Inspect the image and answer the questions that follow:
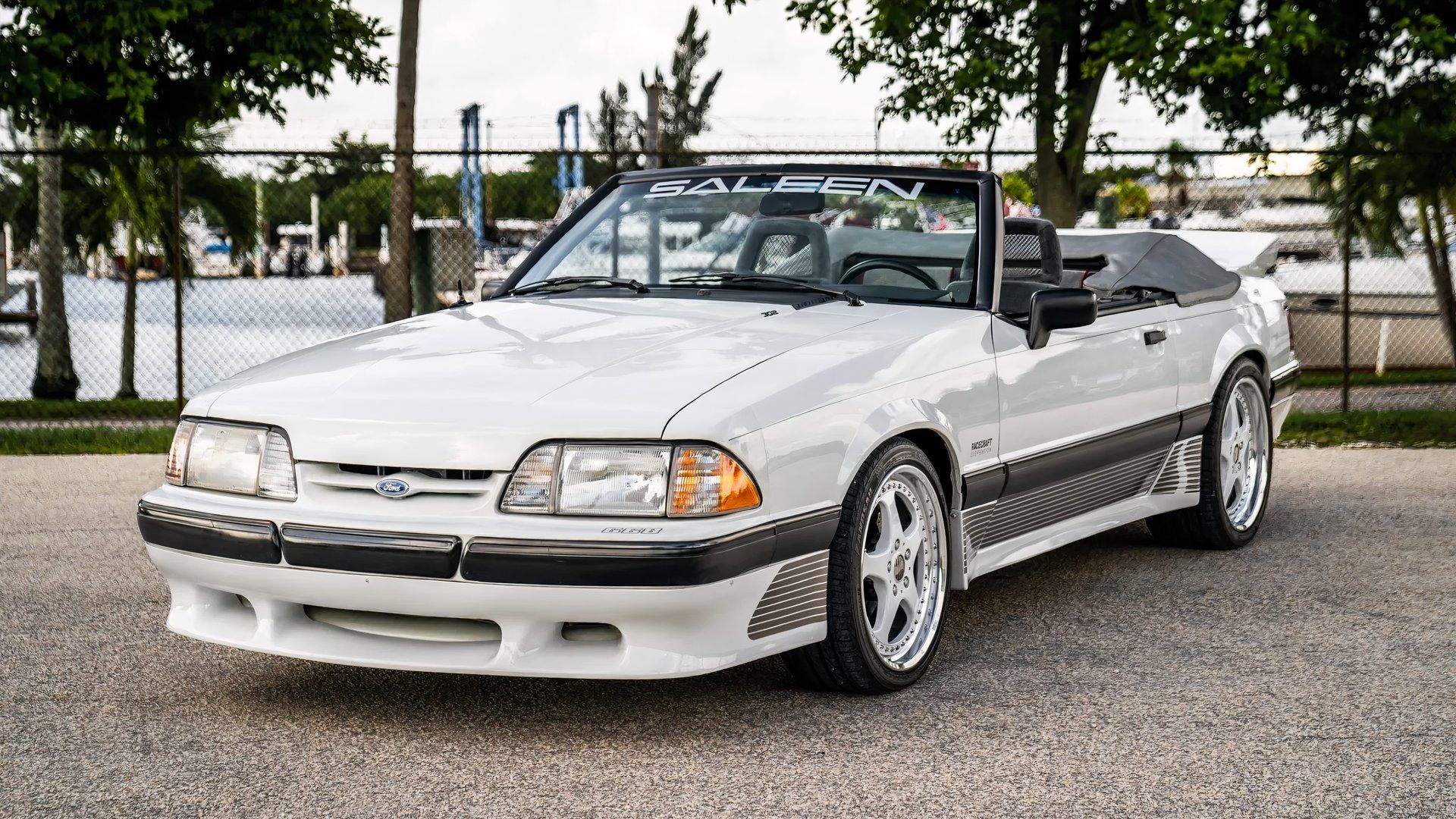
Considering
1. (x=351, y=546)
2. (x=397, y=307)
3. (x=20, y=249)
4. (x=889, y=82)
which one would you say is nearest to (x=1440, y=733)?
(x=351, y=546)

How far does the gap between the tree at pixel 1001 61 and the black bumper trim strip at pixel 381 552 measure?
9.32 metres

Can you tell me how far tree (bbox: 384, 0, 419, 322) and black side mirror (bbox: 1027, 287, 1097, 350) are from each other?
24.7 feet

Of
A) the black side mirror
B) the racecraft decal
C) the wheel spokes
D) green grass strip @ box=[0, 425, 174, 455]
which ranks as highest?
the racecraft decal

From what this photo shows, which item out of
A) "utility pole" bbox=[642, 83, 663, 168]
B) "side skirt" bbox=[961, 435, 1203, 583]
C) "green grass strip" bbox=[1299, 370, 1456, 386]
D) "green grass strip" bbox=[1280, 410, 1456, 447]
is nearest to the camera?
"side skirt" bbox=[961, 435, 1203, 583]

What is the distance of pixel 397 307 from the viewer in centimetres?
1159

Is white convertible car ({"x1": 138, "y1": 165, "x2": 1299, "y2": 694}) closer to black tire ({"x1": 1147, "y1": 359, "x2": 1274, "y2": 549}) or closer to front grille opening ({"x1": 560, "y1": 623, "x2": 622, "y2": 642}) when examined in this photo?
front grille opening ({"x1": 560, "y1": 623, "x2": 622, "y2": 642})

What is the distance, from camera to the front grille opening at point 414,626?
3.68 m

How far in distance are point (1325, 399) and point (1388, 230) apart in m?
1.55

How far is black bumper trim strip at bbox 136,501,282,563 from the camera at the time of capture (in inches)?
146

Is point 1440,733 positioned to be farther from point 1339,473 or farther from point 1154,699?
point 1339,473

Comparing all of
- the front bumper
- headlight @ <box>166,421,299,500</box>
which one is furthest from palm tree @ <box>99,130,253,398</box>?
the front bumper

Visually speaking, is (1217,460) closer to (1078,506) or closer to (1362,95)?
(1078,506)

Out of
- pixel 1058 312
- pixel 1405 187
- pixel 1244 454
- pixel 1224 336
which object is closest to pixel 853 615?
pixel 1058 312

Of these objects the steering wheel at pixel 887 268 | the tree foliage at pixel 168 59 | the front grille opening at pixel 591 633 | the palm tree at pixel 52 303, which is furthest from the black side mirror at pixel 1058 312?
the palm tree at pixel 52 303
